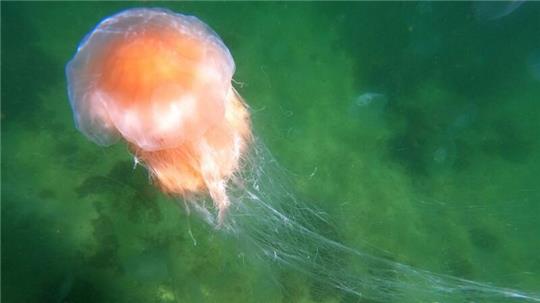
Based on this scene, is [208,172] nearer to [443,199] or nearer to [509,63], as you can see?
[443,199]

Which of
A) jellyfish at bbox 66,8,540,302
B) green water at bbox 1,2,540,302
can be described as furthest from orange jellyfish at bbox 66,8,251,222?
green water at bbox 1,2,540,302

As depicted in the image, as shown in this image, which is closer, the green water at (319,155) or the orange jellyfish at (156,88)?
the orange jellyfish at (156,88)

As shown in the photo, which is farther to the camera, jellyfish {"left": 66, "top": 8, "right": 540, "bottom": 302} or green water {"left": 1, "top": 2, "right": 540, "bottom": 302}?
green water {"left": 1, "top": 2, "right": 540, "bottom": 302}

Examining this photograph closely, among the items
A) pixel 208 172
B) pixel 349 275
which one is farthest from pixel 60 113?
pixel 349 275

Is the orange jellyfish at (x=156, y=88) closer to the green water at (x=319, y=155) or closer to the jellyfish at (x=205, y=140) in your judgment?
the jellyfish at (x=205, y=140)

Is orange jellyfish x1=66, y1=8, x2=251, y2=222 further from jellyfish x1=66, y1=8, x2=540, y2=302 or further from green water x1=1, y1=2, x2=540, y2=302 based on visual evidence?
green water x1=1, y1=2, x2=540, y2=302

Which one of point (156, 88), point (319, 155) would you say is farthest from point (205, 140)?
point (319, 155)

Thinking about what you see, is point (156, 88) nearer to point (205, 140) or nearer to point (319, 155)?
point (205, 140)

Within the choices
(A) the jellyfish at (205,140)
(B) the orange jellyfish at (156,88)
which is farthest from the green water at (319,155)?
(B) the orange jellyfish at (156,88)
